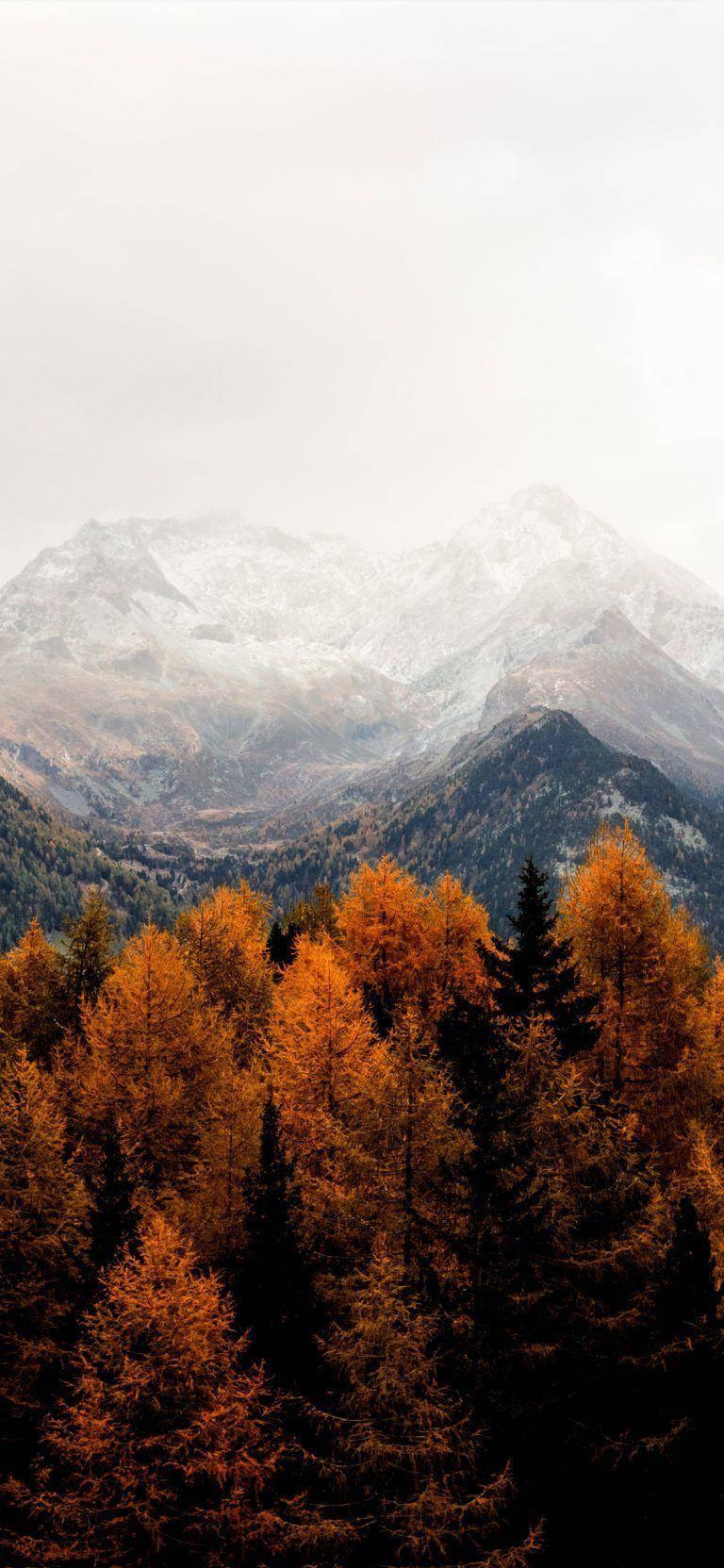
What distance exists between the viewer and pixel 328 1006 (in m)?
33.8

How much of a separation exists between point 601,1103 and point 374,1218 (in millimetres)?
8276

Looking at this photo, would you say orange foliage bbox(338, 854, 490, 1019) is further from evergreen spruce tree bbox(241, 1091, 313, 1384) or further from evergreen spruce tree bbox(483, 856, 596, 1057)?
evergreen spruce tree bbox(241, 1091, 313, 1384)

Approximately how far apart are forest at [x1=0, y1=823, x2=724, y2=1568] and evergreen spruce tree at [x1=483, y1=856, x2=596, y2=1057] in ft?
0.44

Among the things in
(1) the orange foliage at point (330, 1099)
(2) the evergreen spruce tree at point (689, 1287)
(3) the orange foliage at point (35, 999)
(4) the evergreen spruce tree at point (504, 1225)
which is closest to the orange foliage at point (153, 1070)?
(1) the orange foliage at point (330, 1099)

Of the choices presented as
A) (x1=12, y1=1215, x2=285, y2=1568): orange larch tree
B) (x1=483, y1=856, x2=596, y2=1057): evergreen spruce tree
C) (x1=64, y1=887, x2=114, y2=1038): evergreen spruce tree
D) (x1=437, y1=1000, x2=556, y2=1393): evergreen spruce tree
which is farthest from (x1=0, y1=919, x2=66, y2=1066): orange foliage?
(x1=437, y1=1000, x2=556, y2=1393): evergreen spruce tree

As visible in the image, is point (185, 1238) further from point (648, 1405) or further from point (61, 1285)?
point (648, 1405)

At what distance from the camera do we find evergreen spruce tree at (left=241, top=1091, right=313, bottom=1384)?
2427 centimetres

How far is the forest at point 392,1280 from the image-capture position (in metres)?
20.1

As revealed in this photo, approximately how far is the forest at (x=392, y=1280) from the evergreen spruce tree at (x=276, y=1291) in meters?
0.08

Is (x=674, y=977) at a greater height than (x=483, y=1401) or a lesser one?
greater

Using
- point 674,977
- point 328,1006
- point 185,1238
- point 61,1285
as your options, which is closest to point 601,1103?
point 674,977

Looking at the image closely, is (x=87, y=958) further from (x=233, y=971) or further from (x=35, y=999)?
(x=233, y=971)

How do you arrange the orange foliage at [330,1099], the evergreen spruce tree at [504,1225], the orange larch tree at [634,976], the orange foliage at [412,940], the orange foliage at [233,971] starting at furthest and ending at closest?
the orange foliage at [233,971]
the orange foliage at [412,940]
the orange larch tree at [634,976]
the orange foliage at [330,1099]
the evergreen spruce tree at [504,1225]

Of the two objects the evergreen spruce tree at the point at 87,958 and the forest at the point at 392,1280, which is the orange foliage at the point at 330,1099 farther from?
the evergreen spruce tree at the point at 87,958
